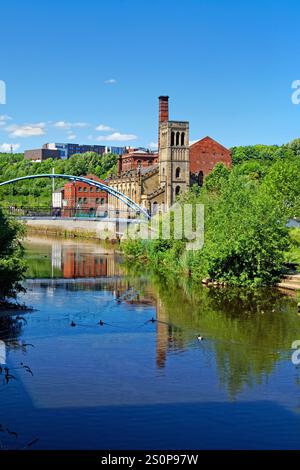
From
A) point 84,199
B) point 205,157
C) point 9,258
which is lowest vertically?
point 9,258

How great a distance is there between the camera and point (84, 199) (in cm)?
9250

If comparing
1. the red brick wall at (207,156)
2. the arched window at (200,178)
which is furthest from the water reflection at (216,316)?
the red brick wall at (207,156)

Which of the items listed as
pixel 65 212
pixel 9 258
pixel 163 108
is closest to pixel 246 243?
pixel 9 258

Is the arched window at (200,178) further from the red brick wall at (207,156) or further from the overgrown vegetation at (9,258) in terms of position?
the overgrown vegetation at (9,258)

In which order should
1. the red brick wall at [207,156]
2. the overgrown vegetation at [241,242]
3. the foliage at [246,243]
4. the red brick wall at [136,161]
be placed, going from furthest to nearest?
the red brick wall at [136,161] < the red brick wall at [207,156] < the overgrown vegetation at [241,242] < the foliage at [246,243]

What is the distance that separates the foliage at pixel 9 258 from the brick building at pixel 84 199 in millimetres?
61204

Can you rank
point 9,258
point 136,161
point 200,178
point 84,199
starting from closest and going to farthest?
point 9,258 < point 200,178 < point 136,161 < point 84,199

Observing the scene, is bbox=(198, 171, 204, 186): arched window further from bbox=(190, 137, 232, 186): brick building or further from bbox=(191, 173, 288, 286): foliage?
bbox=(191, 173, 288, 286): foliage

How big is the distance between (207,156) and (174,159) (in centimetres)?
565

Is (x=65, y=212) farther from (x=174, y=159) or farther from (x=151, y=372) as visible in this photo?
(x=151, y=372)

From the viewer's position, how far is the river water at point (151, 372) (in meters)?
14.7

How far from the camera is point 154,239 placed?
46.8 m
